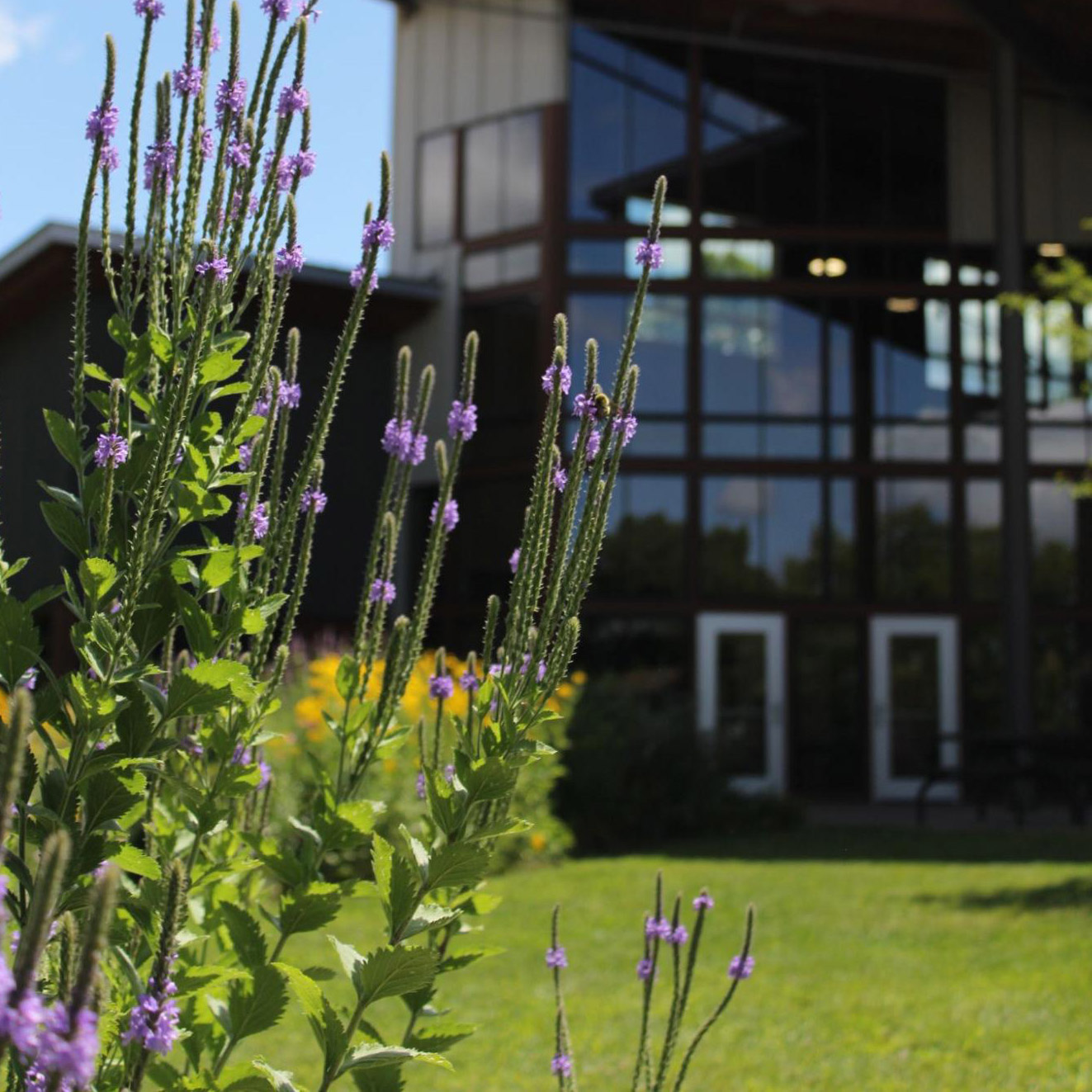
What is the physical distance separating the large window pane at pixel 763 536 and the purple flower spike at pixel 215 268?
20117 millimetres

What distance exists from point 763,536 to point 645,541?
1825 millimetres

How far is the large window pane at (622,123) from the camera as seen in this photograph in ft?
76.2

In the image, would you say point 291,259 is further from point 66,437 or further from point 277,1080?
point 277,1080

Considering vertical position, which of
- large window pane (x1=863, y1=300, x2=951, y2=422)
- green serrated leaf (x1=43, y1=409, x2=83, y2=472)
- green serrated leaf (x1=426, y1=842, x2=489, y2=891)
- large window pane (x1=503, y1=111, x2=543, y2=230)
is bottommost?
green serrated leaf (x1=426, y1=842, x2=489, y2=891)

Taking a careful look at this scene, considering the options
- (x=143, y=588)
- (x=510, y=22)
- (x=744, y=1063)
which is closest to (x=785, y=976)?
(x=744, y=1063)

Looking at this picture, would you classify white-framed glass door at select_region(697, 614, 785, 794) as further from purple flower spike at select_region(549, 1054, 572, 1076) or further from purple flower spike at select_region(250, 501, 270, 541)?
purple flower spike at select_region(250, 501, 270, 541)

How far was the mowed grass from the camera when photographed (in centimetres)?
611

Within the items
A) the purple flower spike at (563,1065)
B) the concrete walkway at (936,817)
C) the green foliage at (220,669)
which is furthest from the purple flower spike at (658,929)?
the concrete walkway at (936,817)

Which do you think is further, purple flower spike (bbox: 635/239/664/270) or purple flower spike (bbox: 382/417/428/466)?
purple flower spike (bbox: 382/417/428/466)

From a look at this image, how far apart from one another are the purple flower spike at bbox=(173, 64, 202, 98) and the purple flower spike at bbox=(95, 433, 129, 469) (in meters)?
0.79

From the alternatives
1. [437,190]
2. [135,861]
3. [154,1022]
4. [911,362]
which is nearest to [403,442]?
[135,861]

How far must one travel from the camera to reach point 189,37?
3029 mm

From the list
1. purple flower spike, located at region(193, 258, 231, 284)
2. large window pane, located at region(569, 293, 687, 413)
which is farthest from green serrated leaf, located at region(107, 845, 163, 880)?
large window pane, located at region(569, 293, 687, 413)

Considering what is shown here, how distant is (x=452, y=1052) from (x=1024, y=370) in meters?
17.4
